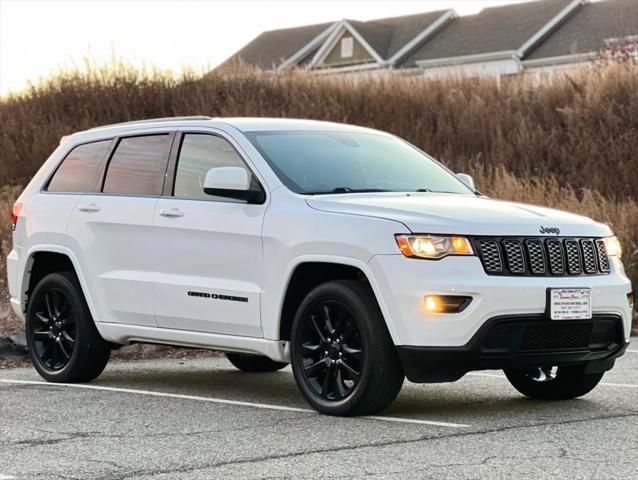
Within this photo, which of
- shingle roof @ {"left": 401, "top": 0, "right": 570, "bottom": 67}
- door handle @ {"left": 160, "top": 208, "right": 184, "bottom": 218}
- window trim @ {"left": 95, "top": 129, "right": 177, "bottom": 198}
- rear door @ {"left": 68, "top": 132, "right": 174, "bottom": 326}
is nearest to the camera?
door handle @ {"left": 160, "top": 208, "right": 184, "bottom": 218}

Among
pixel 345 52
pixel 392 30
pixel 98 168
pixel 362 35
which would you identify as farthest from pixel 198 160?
pixel 392 30

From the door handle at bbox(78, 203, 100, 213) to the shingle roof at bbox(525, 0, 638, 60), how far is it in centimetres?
4335

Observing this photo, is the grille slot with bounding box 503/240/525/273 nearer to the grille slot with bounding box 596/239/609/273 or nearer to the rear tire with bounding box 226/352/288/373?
the grille slot with bounding box 596/239/609/273

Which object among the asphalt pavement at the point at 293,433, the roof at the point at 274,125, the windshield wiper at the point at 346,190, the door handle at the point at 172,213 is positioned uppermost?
the roof at the point at 274,125

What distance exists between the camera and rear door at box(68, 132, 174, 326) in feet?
29.6

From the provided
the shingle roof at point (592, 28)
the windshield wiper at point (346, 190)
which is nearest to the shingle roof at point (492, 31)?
the shingle roof at point (592, 28)

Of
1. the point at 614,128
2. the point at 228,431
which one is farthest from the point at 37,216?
the point at 614,128

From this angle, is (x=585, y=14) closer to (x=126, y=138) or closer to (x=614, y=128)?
(x=614, y=128)

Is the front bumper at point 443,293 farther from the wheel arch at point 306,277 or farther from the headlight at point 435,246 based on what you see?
the wheel arch at point 306,277

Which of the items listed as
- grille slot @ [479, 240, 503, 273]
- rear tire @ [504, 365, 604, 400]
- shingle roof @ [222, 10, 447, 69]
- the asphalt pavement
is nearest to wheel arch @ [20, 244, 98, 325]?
the asphalt pavement

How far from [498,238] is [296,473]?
2.16 metres

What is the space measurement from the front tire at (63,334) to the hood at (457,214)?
246cm

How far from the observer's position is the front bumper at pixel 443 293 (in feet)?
23.9

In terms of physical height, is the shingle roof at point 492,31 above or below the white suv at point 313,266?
below
